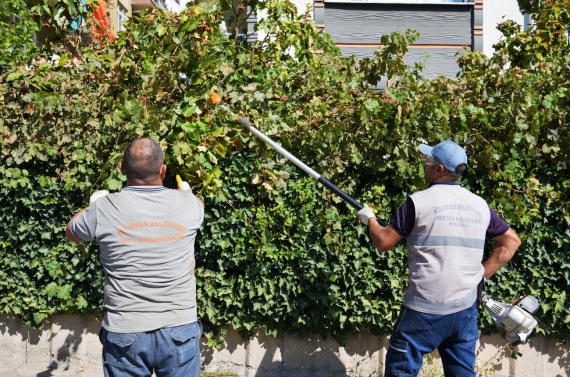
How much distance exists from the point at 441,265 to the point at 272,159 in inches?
70.5

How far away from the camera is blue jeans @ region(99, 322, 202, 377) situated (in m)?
3.05

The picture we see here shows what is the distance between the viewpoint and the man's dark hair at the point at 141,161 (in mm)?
3156

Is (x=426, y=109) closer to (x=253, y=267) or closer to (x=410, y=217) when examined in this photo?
(x=410, y=217)

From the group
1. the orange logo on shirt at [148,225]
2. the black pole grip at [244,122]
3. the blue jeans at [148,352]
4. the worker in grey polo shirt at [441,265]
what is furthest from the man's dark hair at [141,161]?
the black pole grip at [244,122]

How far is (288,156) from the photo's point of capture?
4.51 m

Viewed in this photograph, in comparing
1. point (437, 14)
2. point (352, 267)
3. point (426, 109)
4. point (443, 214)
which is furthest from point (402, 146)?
point (437, 14)

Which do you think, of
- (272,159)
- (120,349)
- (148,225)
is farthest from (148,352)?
(272,159)

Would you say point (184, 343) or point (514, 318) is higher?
point (184, 343)

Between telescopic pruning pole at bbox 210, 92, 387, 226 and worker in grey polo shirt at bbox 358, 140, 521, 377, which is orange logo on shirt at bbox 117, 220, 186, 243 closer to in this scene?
worker in grey polo shirt at bbox 358, 140, 521, 377

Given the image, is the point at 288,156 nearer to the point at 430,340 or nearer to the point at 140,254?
the point at 430,340

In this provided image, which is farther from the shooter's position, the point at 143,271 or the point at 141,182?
the point at 141,182

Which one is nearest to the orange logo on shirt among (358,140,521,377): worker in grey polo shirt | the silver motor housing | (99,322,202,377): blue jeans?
(99,322,202,377): blue jeans

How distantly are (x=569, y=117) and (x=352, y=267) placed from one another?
1.95 meters

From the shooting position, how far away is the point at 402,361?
3.66 metres
